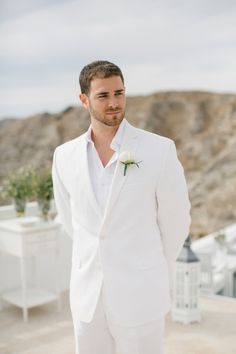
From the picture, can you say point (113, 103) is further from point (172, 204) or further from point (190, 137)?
point (190, 137)

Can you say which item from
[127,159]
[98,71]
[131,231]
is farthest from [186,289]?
[98,71]

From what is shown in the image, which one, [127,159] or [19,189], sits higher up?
[127,159]

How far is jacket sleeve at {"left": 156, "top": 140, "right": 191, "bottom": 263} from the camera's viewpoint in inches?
72.1

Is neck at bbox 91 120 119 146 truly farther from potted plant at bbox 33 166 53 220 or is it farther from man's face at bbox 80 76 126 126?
potted plant at bbox 33 166 53 220

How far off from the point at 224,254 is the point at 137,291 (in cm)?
318

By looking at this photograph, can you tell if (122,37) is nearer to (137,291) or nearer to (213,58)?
(213,58)

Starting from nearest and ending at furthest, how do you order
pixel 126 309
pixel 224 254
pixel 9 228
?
pixel 126 309 < pixel 9 228 < pixel 224 254

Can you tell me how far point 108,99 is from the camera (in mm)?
1788

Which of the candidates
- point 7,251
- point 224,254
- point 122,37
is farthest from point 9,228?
point 122,37

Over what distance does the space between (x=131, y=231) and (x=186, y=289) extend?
6.65 ft

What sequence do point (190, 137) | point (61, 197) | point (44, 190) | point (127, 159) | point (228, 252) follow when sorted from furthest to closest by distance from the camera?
point (190, 137)
point (228, 252)
point (44, 190)
point (61, 197)
point (127, 159)

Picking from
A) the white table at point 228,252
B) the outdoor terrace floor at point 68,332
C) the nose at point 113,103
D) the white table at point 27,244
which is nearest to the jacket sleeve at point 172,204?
the nose at point 113,103

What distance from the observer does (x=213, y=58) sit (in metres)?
14.5

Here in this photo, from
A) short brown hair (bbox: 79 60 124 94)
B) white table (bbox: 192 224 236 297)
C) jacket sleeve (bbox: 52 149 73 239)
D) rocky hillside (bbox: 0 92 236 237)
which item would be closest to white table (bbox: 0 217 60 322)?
white table (bbox: 192 224 236 297)
